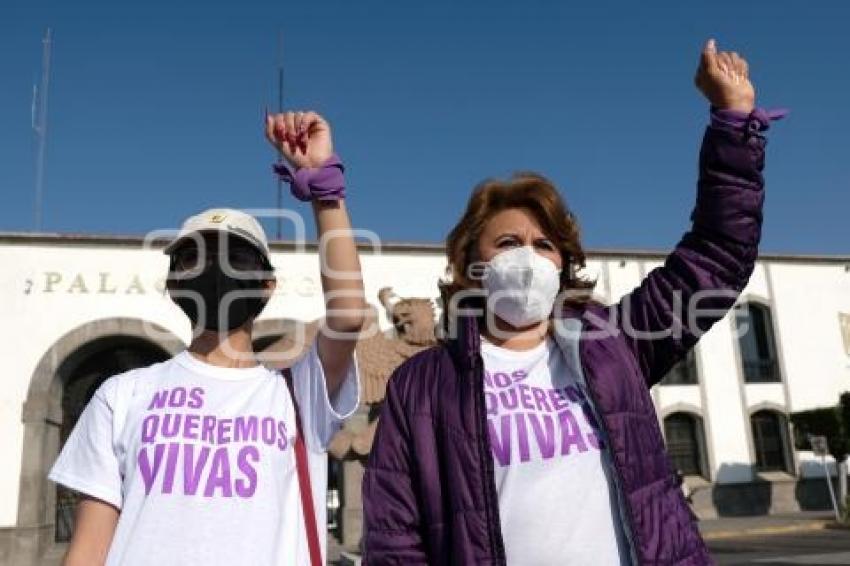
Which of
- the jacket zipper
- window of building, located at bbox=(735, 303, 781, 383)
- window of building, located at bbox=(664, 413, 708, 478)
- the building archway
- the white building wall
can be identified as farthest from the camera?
window of building, located at bbox=(735, 303, 781, 383)

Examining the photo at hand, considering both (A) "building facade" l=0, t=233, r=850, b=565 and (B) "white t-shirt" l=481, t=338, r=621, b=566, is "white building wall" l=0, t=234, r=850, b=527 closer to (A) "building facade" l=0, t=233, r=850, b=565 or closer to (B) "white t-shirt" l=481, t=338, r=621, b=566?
(A) "building facade" l=0, t=233, r=850, b=565

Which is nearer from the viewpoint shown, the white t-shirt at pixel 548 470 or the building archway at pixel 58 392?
the white t-shirt at pixel 548 470

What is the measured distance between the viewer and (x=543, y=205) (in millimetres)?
2328

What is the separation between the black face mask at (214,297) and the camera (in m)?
2.20

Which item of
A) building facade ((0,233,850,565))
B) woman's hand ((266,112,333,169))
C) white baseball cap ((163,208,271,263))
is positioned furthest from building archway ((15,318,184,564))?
woman's hand ((266,112,333,169))

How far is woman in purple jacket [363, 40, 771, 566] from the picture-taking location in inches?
71.4

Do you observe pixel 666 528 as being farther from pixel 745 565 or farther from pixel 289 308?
pixel 289 308

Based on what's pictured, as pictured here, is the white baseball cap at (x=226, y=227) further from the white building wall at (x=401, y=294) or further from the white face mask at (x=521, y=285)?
the white building wall at (x=401, y=294)

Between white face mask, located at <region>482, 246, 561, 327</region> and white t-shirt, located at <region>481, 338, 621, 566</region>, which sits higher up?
white face mask, located at <region>482, 246, 561, 327</region>

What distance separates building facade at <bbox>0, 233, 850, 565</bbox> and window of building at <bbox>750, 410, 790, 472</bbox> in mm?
38

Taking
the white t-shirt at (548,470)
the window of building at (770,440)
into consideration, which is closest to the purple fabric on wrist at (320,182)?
the white t-shirt at (548,470)

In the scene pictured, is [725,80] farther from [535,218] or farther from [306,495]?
[306,495]

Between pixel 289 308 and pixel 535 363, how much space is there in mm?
15454

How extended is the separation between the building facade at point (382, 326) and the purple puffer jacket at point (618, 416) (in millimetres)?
12796
